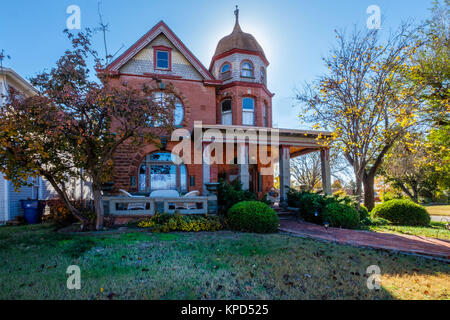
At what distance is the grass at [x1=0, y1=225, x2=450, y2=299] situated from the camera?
3.49 meters

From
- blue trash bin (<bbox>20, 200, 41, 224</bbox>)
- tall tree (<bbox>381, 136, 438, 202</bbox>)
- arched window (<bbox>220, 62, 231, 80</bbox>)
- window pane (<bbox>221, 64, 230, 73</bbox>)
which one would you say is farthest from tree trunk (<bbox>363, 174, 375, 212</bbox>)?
blue trash bin (<bbox>20, 200, 41, 224</bbox>)

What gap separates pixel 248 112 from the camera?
14.6 m

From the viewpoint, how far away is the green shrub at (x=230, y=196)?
9.76 m

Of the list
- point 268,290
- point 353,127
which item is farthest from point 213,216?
point 353,127

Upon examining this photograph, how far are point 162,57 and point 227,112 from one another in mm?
4644

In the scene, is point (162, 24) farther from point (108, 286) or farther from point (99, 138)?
point (108, 286)

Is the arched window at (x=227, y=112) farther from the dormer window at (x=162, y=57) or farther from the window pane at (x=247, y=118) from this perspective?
the dormer window at (x=162, y=57)

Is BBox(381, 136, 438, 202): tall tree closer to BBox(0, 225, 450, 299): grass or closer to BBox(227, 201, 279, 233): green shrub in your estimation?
BBox(227, 201, 279, 233): green shrub

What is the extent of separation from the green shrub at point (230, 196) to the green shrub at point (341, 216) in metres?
2.89

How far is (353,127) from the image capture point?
10.6 m

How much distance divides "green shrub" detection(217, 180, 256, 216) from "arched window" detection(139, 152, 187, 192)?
2.76m

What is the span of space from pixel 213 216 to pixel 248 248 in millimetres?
3375
